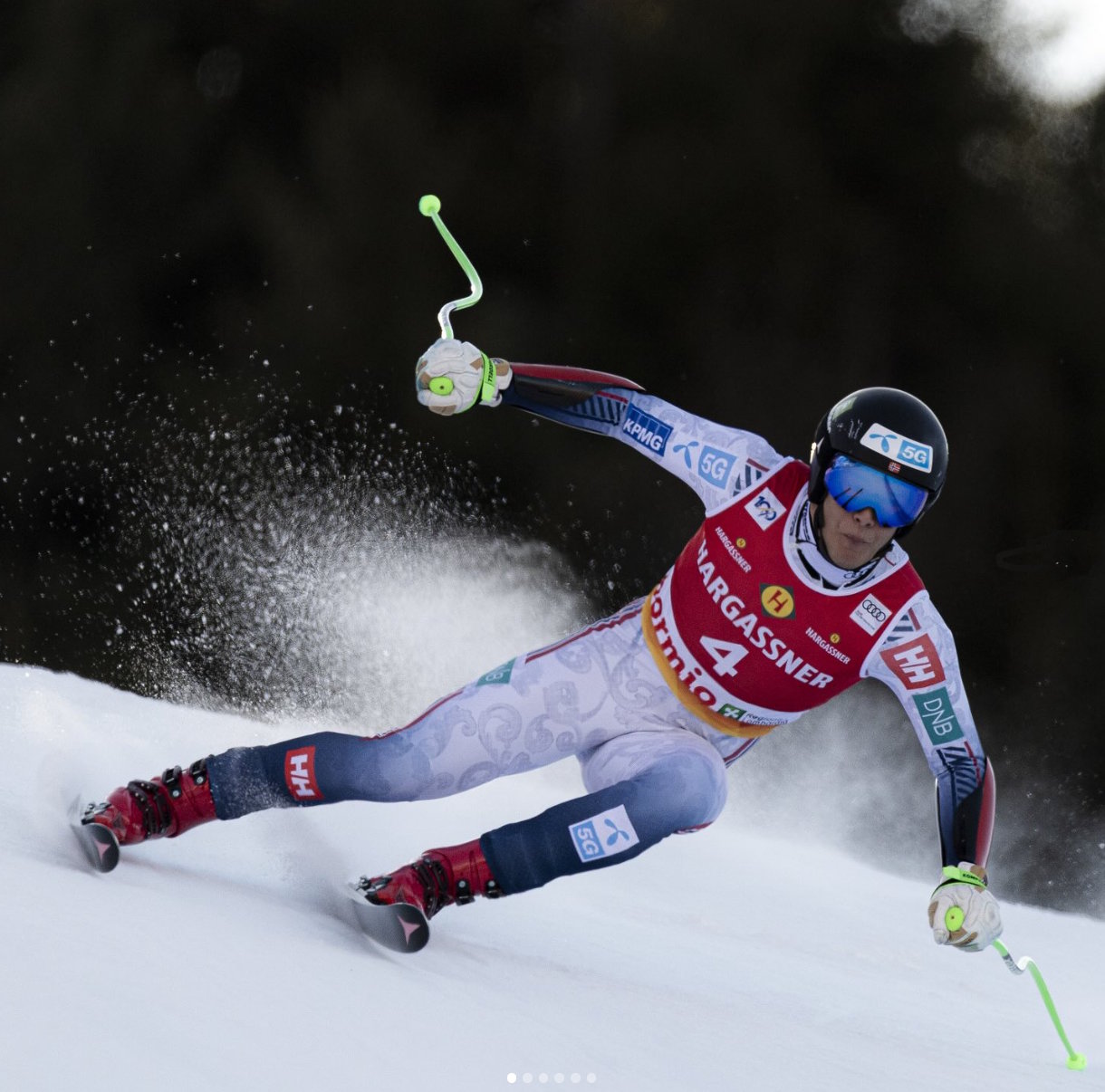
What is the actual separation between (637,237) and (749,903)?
8.19ft

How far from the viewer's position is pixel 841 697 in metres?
5.23

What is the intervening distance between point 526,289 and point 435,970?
348cm

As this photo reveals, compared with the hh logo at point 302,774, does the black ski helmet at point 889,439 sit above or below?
above

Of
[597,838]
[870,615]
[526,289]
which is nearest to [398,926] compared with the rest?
[597,838]

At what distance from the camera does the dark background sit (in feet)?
15.9

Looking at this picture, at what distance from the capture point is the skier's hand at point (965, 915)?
224 centimetres

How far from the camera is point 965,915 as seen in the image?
224cm

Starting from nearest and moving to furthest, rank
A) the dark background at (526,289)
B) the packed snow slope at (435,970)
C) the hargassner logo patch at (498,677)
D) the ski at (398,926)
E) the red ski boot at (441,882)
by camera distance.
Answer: the packed snow slope at (435,970) → the ski at (398,926) → the red ski boot at (441,882) → the hargassner logo patch at (498,677) → the dark background at (526,289)

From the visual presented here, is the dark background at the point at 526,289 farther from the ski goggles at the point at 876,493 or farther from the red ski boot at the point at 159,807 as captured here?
the red ski boot at the point at 159,807

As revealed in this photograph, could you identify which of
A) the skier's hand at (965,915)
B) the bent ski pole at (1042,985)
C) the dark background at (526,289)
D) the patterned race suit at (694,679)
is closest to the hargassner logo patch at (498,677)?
the patterned race suit at (694,679)

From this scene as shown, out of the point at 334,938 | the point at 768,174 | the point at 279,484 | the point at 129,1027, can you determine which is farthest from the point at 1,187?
the point at 129,1027

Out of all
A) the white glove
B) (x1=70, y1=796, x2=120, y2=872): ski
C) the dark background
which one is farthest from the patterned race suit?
the dark background

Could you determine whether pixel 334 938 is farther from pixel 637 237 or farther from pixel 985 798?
pixel 637 237

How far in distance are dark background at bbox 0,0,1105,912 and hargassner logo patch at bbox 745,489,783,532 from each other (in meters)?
2.49
